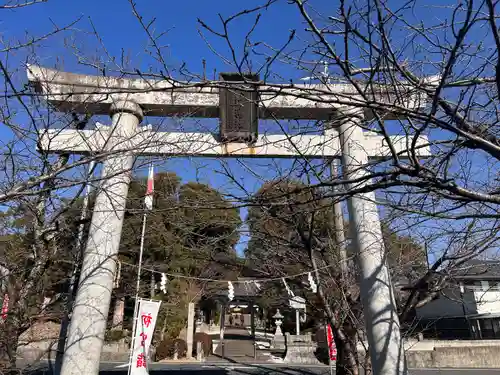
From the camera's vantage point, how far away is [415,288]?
4.88 m

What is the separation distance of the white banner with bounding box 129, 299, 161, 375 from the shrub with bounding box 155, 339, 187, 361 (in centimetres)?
962

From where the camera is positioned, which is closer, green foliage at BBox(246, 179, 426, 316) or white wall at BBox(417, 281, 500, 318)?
green foliage at BBox(246, 179, 426, 316)

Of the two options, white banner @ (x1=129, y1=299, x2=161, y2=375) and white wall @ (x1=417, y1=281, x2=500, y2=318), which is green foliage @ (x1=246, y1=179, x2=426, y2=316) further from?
white wall @ (x1=417, y1=281, x2=500, y2=318)

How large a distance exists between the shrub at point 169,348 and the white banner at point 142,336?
9.62 m

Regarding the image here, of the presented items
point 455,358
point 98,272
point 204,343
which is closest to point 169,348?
point 204,343

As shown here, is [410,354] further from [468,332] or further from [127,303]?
[127,303]

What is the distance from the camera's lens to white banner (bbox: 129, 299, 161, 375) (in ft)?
23.4

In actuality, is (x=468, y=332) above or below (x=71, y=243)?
below

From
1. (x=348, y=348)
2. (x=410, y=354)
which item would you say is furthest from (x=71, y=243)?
(x=410, y=354)

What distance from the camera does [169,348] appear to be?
53.6 feet

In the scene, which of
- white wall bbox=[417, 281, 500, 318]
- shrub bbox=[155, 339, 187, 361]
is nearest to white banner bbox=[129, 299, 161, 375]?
shrub bbox=[155, 339, 187, 361]

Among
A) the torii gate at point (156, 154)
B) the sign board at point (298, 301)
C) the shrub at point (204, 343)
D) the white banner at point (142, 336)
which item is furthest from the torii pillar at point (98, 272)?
the shrub at point (204, 343)

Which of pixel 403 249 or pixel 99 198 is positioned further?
pixel 403 249

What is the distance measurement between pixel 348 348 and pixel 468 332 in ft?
57.4
